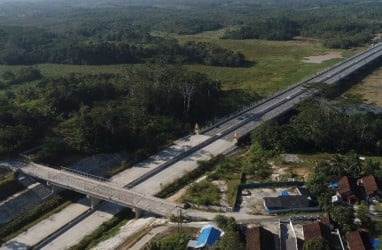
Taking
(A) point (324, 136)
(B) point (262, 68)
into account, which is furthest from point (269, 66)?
(A) point (324, 136)

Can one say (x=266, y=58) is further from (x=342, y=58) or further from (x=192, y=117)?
(x=192, y=117)

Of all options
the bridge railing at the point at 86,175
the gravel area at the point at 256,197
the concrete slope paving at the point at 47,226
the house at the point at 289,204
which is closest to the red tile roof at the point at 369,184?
the house at the point at 289,204

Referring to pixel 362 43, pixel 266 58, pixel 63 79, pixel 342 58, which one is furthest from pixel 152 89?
pixel 362 43

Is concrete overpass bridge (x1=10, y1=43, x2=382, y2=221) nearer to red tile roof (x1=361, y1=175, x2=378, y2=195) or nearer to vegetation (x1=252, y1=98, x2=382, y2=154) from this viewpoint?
vegetation (x1=252, y1=98, x2=382, y2=154)

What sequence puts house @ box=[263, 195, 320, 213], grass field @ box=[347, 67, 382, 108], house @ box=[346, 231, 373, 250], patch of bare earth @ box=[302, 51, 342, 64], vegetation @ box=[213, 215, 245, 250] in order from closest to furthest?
vegetation @ box=[213, 215, 245, 250], house @ box=[346, 231, 373, 250], house @ box=[263, 195, 320, 213], grass field @ box=[347, 67, 382, 108], patch of bare earth @ box=[302, 51, 342, 64]

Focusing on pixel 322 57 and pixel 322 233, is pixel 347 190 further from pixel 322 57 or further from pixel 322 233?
pixel 322 57

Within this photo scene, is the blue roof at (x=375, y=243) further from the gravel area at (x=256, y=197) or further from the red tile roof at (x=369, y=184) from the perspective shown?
the gravel area at (x=256, y=197)

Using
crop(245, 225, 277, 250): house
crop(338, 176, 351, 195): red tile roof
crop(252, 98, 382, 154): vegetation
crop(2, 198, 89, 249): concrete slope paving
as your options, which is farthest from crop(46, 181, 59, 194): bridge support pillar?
crop(338, 176, 351, 195): red tile roof
